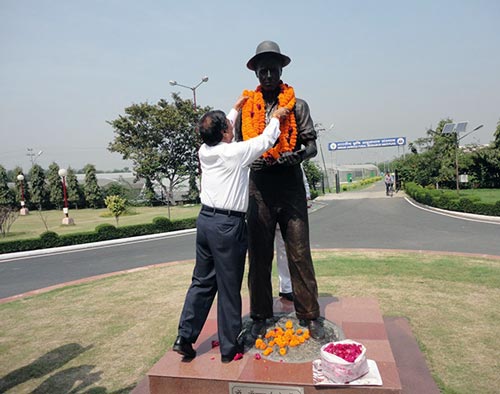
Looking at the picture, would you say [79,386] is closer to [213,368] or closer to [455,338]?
[213,368]

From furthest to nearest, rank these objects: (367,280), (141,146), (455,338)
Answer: (141,146)
(367,280)
(455,338)

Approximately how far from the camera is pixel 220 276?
2.77m

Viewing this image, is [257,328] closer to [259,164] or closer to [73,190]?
[259,164]

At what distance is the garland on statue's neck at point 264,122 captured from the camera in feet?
10.2

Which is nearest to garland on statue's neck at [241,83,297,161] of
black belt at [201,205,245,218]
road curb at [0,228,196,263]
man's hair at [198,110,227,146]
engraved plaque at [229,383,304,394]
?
man's hair at [198,110,227,146]

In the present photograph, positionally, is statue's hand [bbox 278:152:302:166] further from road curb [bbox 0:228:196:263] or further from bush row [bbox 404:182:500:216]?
bush row [bbox 404:182:500:216]

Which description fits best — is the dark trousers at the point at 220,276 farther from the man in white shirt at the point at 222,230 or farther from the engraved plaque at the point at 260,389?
the engraved plaque at the point at 260,389

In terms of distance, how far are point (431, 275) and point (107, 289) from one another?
5.46 m

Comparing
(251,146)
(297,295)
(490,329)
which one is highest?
(251,146)

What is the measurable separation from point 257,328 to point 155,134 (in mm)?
27290

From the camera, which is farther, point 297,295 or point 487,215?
point 487,215

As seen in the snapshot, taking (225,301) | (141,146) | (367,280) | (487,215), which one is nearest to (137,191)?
(141,146)

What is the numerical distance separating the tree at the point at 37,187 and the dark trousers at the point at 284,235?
3532 centimetres

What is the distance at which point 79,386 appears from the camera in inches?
134
